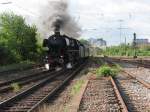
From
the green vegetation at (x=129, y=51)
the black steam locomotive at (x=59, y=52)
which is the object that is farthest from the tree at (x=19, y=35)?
the green vegetation at (x=129, y=51)

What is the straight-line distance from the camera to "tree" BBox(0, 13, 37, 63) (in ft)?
190

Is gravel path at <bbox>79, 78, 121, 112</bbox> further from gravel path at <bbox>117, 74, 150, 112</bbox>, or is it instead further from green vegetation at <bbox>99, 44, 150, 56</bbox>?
green vegetation at <bbox>99, 44, 150, 56</bbox>

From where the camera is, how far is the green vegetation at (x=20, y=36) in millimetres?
57781

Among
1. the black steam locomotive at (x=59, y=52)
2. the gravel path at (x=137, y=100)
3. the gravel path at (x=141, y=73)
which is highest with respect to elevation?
the black steam locomotive at (x=59, y=52)

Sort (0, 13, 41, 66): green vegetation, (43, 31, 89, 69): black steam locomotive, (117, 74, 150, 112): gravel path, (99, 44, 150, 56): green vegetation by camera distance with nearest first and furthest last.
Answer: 1. (117, 74, 150, 112): gravel path
2. (43, 31, 89, 69): black steam locomotive
3. (0, 13, 41, 66): green vegetation
4. (99, 44, 150, 56): green vegetation

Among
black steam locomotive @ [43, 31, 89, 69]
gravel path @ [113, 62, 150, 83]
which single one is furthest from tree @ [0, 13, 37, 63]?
gravel path @ [113, 62, 150, 83]

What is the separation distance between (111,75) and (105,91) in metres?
8.97

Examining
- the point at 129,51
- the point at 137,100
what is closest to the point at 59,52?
the point at 137,100

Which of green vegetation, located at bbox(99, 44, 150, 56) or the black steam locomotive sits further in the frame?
green vegetation, located at bbox(99, 44, 150, 56)

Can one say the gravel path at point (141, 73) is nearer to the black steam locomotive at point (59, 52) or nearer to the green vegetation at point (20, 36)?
the black steam locomotive at point (59, 52)

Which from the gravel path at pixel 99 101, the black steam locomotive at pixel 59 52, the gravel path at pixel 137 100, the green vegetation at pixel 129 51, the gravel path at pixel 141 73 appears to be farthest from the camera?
the green vegetation at pixel 129 51

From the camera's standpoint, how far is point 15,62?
5075 centimetres

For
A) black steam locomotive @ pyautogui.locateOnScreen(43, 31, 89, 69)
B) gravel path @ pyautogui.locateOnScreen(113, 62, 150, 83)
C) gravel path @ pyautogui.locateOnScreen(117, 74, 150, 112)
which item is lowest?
gravel path @ pyautogui.locateOnScreen(113, 62, 150, 83)

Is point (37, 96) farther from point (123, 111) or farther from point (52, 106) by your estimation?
point (123, 111)
